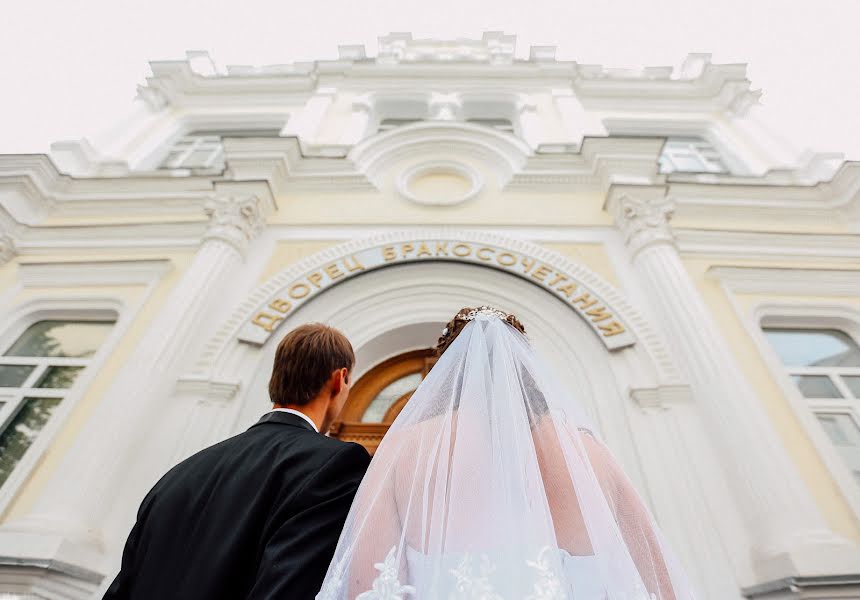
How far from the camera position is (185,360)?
3.80m

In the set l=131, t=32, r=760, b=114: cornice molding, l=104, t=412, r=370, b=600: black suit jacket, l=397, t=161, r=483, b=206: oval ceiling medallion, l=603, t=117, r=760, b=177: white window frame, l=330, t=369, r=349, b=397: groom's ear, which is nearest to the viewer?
l=104, t=412, r=370, b=600: black suit jacket

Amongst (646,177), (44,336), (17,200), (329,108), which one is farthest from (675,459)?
(329,108)

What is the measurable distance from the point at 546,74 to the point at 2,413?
11.0 m

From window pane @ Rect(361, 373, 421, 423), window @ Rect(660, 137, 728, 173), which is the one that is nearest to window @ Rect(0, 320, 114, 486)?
window pane @ Rect(361, 373, 421, 423)

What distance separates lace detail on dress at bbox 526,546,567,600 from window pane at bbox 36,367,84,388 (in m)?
4.96

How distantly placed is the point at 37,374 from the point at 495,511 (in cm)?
514

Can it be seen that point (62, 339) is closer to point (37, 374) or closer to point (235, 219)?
point (37, 374)

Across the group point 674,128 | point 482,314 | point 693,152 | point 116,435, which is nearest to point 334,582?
point 482,314

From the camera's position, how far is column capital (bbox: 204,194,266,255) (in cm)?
469

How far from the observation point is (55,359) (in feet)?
14.0

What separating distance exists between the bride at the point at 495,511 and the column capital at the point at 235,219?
13.0ft

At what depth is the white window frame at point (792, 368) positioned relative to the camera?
3158 mm

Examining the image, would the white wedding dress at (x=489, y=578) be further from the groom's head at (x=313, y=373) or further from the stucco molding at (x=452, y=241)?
the stucco molding at (x=452, y=241)

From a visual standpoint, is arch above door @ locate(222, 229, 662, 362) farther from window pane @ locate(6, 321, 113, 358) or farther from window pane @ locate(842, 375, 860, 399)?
window pane @ locate(842, 375, 860, 399)
